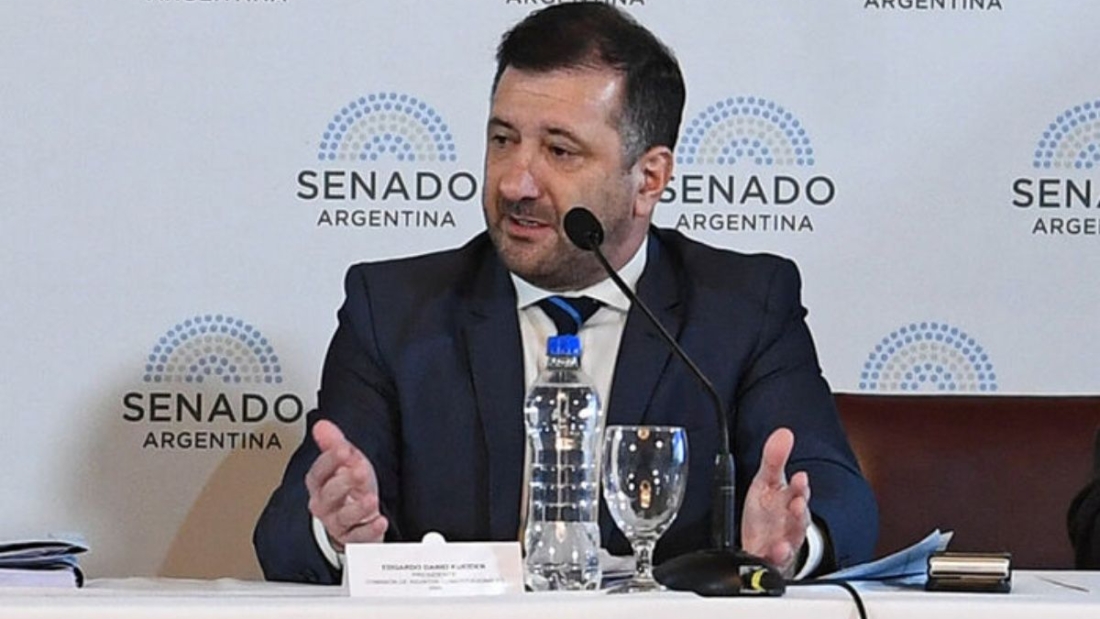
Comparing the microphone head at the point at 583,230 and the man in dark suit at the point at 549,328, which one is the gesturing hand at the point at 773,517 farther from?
the man in dark suit at the point at 549,328

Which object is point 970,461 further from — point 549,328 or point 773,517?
point 773,517

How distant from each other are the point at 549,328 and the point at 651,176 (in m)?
0.32

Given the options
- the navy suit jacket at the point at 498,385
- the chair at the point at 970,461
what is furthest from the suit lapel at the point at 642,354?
the chair at the point at 970,461

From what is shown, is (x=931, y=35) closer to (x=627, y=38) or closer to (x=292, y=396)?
(x=627, y=38)

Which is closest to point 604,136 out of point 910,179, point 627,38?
point 627,38

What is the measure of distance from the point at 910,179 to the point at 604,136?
2.49 ft

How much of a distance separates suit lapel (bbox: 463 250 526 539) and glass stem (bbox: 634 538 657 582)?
30.4 inches

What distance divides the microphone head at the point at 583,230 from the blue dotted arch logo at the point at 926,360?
130 centimetres

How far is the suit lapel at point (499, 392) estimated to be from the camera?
2.61 m

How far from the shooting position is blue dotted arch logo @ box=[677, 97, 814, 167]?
324 cm

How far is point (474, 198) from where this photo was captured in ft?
10.7

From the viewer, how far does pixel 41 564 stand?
193 centimetres

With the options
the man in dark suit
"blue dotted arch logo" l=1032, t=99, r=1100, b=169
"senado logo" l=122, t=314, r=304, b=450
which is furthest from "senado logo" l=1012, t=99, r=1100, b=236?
"senado logo" l=122, t=314, r=304, b=450

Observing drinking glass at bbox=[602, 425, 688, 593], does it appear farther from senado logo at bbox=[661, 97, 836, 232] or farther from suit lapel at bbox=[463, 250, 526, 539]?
senado logo at bbox=[661, 97, 836, 232]
